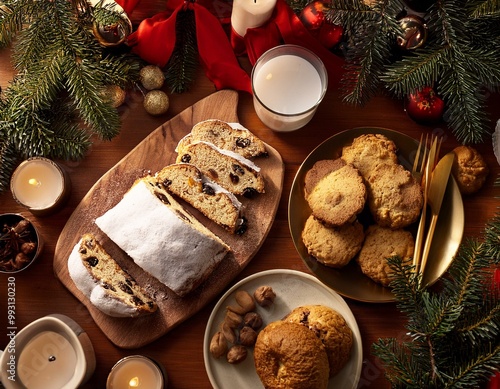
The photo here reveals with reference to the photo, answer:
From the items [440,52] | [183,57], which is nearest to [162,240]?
[183,57]

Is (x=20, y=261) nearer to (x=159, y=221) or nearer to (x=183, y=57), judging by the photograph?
(x=159, y=221)

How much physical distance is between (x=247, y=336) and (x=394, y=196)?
68cm

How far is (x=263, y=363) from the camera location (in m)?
1.79

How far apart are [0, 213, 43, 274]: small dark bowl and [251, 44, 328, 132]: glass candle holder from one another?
35.1 inches

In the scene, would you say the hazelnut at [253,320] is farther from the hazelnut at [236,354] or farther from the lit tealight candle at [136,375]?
the lit tealight candle at [136,375]

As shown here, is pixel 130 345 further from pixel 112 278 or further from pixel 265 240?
pixel 265 240

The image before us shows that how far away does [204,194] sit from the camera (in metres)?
2.02

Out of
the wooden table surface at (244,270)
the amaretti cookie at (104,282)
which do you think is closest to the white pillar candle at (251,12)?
the wooden table surface at (244,270)

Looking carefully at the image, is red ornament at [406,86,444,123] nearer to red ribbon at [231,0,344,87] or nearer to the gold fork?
the gold fork

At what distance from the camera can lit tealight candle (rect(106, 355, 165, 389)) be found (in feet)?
6.02

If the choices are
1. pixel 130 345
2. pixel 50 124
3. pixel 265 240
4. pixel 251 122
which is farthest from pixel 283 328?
pixel 50 124

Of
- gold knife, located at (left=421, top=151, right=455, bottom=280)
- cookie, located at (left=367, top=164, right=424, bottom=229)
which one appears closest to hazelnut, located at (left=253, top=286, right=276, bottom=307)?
cookie, located at (left=367, top=164, right=424, bottom=229)

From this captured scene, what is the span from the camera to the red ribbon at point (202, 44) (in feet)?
6.62

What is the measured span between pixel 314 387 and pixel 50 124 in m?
1.22
